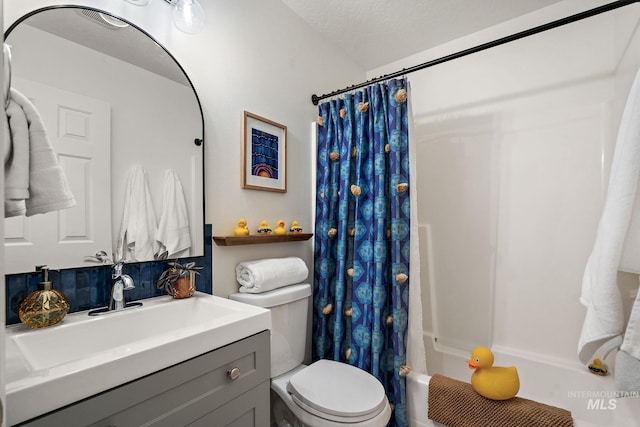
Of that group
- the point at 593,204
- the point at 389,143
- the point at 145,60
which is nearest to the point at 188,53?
the point at 145,60

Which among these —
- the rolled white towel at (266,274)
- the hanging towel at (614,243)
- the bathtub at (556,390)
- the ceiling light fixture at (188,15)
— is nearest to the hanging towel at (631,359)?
the hanging towel at (614,243)

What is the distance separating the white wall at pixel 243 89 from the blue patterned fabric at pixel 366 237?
0.18 metres

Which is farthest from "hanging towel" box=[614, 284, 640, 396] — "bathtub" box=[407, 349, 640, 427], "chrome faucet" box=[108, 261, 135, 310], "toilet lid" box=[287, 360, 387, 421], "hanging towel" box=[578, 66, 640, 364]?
"chrome faucet" box=[108, 261, 135, 310]

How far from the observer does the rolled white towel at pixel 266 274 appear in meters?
1.50

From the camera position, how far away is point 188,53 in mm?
1409

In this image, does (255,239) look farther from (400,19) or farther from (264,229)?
(400,19)

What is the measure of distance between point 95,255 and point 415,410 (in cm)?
164

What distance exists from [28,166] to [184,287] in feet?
2.24

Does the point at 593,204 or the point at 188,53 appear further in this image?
the point at 593,204

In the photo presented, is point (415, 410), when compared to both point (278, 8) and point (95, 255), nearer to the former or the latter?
point (95, 255)

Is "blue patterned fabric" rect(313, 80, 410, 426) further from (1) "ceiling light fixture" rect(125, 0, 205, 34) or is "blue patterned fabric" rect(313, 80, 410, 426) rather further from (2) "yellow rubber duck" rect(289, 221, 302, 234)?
(1) "ceiling light fixture" rect(125, 0, 205, 34)

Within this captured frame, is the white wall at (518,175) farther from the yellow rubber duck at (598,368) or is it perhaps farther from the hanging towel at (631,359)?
the hanging towel at (631,359)

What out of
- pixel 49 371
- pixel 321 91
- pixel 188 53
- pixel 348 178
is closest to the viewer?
pixel 49 371

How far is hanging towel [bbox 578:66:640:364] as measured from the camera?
104 centimetres
